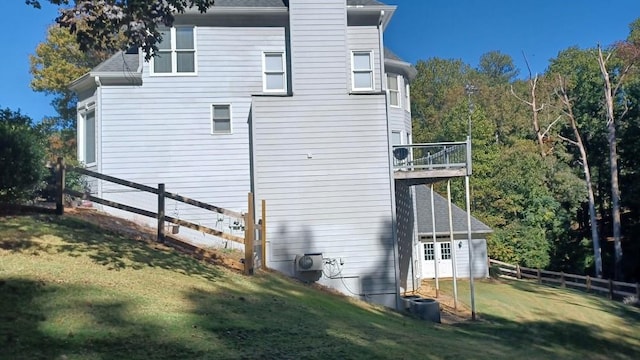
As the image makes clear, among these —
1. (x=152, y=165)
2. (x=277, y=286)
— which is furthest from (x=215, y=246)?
Result: (x=277, y=286)

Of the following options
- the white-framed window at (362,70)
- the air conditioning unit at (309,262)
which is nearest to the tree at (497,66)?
the white-framed window at (362,70)

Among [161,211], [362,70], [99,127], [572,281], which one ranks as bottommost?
[572,281]

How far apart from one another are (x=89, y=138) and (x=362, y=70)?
8839 mm

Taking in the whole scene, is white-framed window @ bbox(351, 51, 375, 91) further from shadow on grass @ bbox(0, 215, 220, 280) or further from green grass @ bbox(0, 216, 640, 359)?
shadow on grass @ bbox(0, 215, 220, 280)

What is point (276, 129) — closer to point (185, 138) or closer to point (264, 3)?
point (185, 138)

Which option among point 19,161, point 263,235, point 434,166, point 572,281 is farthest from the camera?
point 572,281

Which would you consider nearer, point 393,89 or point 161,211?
point 161,211

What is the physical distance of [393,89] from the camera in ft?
66.3

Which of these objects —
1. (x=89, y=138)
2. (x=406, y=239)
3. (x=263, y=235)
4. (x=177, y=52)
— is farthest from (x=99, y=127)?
(x=406, y=239)

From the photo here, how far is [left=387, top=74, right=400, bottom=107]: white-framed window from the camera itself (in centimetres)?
2014

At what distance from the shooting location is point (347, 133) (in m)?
14.7

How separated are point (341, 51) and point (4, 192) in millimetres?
9048

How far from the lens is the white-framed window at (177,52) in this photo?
52.0 feet

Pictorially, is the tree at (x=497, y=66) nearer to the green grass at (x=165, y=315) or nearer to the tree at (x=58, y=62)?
the tree at (x=58, y=62)
